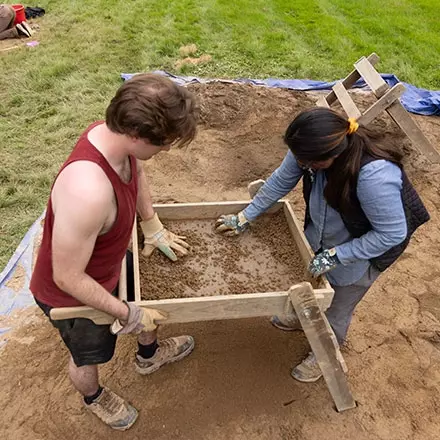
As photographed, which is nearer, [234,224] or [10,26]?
[234,224]

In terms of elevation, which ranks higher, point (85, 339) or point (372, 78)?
point (372, 78)

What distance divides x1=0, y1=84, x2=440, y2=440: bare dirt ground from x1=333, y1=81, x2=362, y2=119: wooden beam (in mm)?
1546

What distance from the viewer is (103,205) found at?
5.34 ft

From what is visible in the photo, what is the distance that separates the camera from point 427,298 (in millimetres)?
3531

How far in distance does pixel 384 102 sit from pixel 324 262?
2437mm

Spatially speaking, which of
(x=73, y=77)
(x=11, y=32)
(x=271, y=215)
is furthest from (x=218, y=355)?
(x=11, y=32)

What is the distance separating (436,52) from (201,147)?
4817 mm

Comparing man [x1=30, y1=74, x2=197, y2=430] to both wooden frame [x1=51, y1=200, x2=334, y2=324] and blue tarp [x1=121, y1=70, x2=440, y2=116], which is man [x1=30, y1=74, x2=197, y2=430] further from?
blue tarp [x1=121, y1=70, x2=440, y2=116]

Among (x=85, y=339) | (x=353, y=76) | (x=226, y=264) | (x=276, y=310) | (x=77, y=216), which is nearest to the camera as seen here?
(x=77, y=216)

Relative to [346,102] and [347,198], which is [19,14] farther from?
[347,198]

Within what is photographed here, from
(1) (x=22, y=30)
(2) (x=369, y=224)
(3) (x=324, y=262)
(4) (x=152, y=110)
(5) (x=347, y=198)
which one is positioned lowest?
(1) (x=22, y=30)

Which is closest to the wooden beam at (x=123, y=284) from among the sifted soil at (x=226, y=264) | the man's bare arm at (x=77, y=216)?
the sifted soil at (x=226, y=264)

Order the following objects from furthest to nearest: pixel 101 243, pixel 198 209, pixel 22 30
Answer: pixel 22 30 < pixel 198 209 < pixel 101 243

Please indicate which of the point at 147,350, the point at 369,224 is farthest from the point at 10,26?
the point at 369,224
